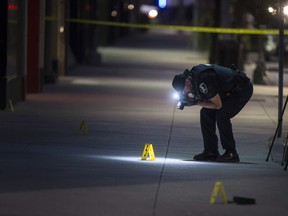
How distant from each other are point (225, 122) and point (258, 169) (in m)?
0.77

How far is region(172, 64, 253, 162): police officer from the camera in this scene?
11875 millimetres

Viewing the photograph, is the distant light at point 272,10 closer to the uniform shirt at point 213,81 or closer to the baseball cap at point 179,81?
the uniform shirt at point 213,81

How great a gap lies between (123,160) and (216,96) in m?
1.44

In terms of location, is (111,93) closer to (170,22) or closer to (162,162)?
(162,162)

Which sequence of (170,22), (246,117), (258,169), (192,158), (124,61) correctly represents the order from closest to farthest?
(258,169) < (192,158) < (246,117) < (124,61) < (170,22)

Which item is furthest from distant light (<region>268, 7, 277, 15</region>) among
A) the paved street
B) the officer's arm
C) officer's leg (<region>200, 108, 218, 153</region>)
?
the officer's arm

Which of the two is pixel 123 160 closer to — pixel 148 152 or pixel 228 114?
pixel 148 152

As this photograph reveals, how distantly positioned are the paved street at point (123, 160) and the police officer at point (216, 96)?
0.31 m

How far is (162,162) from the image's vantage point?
40.1 ft

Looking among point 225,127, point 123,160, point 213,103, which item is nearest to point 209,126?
point 225,127

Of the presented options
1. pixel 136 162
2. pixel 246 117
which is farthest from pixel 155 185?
pixel 246 117

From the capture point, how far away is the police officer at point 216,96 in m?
11.9

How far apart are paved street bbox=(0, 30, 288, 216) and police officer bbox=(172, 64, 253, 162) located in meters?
0.31

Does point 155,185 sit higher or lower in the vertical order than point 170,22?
higher
